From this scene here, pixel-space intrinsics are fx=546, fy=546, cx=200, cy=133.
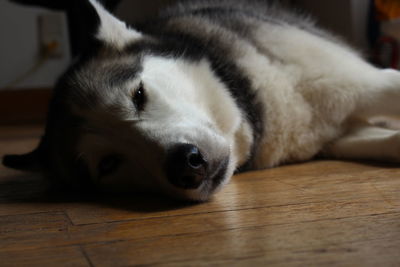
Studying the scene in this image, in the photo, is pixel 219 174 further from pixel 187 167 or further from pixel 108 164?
pixel 108 164

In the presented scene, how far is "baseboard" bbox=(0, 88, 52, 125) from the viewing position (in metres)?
5.57

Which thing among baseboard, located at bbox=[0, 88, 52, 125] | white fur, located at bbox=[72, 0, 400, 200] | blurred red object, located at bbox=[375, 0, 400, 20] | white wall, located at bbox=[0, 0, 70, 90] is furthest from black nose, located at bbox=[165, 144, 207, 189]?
baseboard, located at bbox=[0, 88, 52, 125]

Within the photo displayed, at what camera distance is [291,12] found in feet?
9.91

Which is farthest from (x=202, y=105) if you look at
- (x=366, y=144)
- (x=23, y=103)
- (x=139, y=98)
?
(x=23, y=103)

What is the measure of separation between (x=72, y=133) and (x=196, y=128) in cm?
48

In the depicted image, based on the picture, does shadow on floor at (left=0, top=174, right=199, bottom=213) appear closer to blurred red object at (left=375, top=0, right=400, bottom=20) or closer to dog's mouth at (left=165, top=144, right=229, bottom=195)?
dog's mouth at (left=165, top=144, right=229, bottom=195)

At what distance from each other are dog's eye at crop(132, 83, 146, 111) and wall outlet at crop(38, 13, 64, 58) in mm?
4037

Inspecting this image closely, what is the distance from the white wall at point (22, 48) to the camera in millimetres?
5410

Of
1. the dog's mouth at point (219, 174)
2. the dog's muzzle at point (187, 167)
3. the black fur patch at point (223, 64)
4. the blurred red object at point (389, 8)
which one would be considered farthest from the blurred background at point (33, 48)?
the dog's muzzle at point (187, 167)

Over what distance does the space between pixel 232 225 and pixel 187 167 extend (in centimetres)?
24

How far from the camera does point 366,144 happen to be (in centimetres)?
211

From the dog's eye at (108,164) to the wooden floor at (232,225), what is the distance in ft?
0.30

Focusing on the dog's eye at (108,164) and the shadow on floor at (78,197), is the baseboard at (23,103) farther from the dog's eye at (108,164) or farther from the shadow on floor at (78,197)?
the dog's eye at (108,164)

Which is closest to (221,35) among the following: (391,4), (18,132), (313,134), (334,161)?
(313,134)
